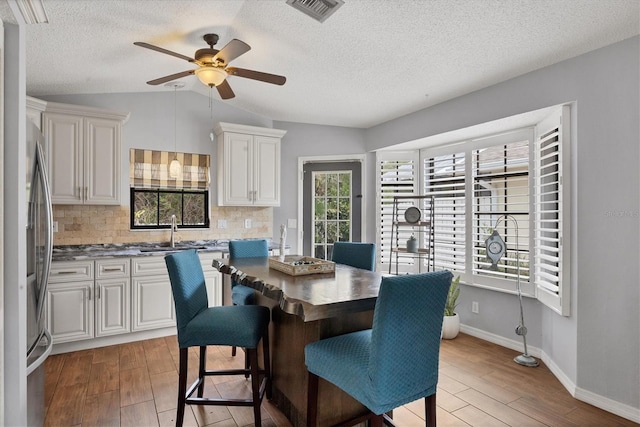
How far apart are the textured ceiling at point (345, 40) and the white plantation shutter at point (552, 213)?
0.59 m

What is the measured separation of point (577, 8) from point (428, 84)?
54.5 inches

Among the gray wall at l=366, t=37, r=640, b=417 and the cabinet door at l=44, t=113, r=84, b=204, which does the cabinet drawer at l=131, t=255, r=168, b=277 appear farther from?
the gray wall at l=366, t=37, r=640, b=417

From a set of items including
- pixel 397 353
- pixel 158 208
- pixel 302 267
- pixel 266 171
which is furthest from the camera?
pixel 266 171

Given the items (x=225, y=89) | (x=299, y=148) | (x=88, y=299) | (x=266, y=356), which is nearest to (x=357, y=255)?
(x=266, y=356)

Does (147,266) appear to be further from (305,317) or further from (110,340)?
(305,317)

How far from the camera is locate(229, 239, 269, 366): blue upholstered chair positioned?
292 centimetres

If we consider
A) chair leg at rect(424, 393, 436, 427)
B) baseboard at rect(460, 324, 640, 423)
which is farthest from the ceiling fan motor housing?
baseboard at rect(460, 324, 640, 423)

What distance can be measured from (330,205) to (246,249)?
1998 millimetres

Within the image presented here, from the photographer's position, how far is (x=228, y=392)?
8.58 ft

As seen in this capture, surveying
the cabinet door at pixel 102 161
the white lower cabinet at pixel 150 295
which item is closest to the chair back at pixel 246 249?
the white lower cabinet at pixel 150 295

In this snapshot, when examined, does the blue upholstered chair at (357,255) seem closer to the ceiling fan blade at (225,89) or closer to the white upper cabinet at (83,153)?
the ceiling fan blade at (225,89)

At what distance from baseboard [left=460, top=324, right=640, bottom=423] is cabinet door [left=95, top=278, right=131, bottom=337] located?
148 inches

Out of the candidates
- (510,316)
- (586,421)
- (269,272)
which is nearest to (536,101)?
(510,316)

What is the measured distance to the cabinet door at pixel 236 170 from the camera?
4363 millimetres
